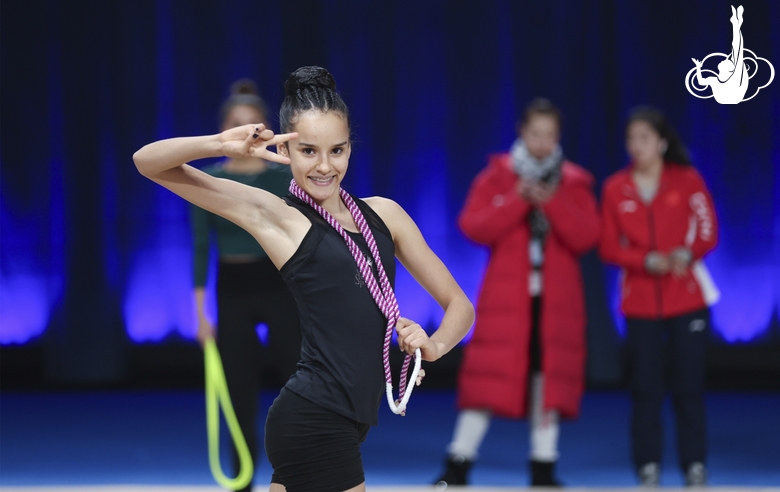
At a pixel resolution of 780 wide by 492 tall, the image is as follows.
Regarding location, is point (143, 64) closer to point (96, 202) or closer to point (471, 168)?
point (96, 202)

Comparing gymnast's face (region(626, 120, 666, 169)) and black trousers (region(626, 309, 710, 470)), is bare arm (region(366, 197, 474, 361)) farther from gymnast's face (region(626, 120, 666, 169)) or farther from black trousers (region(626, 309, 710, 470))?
gymnast's face (region(626, 120, 666, 169))

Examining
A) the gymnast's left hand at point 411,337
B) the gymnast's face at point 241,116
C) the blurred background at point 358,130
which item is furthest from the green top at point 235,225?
the blurred background at point 358,130

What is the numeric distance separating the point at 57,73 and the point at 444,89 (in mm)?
2405

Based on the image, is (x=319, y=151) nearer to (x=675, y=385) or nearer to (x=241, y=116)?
(x=241, y=116)

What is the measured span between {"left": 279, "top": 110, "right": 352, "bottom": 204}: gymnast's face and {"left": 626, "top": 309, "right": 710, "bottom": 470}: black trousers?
2046 mm

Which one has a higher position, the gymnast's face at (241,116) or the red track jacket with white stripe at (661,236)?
the gymnast's face at (241,116)

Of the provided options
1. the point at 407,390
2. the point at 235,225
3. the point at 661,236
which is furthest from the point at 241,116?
the point at 661,236

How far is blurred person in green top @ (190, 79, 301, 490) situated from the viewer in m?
2.98

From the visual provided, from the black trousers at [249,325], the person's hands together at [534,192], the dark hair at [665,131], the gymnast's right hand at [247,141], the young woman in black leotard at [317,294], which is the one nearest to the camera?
the gymnast's right hand at [247,141]

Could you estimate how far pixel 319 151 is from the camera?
1.79 m

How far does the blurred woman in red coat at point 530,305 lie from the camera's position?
3.55m

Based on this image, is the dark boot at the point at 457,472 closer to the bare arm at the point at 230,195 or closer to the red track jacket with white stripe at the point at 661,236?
the red track jacket with white stripe at the point at 661,236

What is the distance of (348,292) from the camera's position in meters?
1.80

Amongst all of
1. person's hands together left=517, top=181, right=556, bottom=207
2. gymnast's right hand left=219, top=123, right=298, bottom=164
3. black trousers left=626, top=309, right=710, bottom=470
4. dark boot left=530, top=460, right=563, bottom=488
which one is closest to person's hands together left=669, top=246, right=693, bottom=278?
black trousers left=626, top=309, right=710, bottom=470
